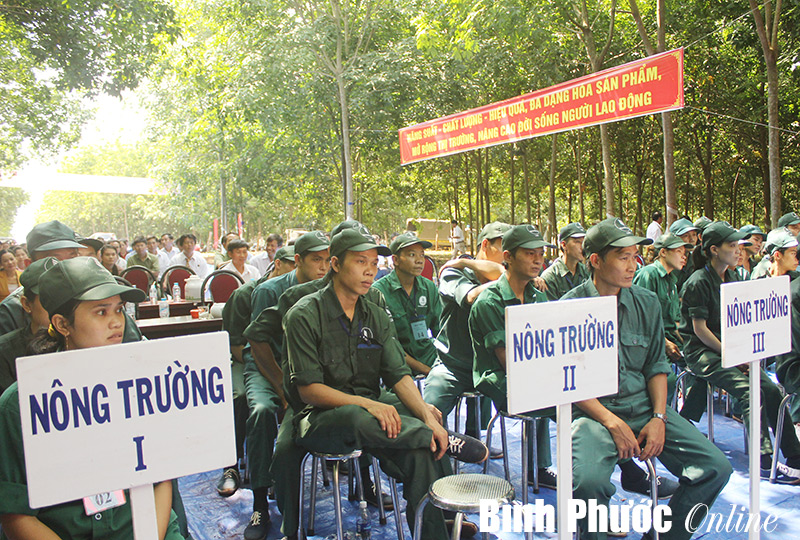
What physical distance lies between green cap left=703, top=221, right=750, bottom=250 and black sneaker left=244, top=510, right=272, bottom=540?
3.84 m

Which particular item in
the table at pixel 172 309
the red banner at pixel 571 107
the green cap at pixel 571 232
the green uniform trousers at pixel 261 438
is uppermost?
the red banner at pixel 571 107

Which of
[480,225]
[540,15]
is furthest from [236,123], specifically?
[480,225]

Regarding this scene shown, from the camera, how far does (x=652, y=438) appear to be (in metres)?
3.19

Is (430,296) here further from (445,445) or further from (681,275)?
(681,275)

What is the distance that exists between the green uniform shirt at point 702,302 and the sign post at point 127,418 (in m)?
4.02

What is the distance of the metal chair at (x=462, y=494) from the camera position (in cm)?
249

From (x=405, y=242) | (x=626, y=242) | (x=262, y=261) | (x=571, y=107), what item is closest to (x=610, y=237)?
(x=626, y=242)

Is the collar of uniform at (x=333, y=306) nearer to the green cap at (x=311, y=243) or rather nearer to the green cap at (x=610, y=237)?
the green cap at (x=311, y=243)

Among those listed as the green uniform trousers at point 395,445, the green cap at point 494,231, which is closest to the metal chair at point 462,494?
the green uniform trousers at point 395,445

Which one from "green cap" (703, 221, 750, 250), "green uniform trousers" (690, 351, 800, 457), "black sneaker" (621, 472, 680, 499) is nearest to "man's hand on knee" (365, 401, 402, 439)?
"black sneaker" (621, 472, 680, 499)

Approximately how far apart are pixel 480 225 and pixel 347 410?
84.2ft

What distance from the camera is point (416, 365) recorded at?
4820 mm

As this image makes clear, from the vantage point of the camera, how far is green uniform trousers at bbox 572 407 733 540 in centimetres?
295

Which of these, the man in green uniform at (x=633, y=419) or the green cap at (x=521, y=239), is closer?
the man in green uniform at (x=633, y=419)
